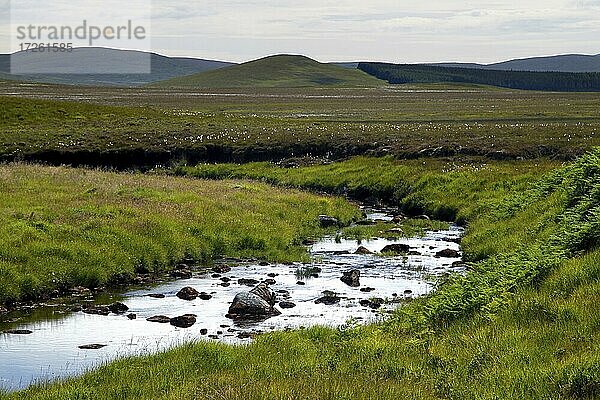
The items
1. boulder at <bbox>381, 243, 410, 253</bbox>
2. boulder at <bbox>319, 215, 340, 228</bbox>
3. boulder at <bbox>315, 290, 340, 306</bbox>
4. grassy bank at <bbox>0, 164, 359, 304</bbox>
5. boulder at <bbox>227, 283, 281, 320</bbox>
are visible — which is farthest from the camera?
boulder at <bbox>319, 215, 340, 228</bbox>

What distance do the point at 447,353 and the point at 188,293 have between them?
30.9 ft

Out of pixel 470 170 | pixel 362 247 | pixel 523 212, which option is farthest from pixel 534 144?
pixel 362 247

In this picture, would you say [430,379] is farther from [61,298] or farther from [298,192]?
[298,192]

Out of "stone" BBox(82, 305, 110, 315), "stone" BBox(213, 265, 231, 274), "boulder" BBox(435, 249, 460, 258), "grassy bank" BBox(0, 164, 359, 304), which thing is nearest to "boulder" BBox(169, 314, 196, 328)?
"stone" BBox(82, 305, 110, 315)

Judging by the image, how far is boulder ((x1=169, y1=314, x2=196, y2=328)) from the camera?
17500 millimetres

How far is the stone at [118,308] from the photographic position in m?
18.6

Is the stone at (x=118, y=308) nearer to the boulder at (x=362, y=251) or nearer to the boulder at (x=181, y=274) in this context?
the boulder at (x=181, y=274)

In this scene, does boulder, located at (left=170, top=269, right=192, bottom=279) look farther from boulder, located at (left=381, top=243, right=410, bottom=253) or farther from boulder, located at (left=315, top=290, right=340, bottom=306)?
boulder, located at (left=381, top=243, right=410, bottom=253)

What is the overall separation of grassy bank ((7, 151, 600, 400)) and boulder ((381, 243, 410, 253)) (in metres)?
7.10

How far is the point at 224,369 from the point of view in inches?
513

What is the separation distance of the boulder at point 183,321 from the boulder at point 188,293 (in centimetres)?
223

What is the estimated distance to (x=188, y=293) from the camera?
20344 mm

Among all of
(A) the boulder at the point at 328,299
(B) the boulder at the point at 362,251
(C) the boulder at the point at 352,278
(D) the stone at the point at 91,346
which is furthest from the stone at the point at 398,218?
(D) the stone at the point at 91,346

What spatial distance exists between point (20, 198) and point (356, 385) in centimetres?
2140
